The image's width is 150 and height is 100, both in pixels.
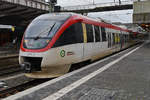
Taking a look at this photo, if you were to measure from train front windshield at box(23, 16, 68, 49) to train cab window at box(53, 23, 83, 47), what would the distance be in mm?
347

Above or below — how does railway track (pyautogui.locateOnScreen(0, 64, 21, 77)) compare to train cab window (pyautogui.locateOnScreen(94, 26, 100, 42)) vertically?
below

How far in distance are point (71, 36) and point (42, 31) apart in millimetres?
1180

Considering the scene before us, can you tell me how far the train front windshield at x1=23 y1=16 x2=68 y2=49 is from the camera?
7.06m

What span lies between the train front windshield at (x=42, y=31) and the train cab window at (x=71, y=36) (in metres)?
0.35

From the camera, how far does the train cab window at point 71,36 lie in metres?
7.20

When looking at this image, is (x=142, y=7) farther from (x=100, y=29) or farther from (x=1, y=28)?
(x=1, y=28)

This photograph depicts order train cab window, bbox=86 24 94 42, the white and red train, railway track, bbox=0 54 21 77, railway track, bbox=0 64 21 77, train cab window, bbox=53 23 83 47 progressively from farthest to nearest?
railway track, bbox=0 54 21 77, railway track, bbox=0 64 21 77, train cab window, bbox=86 24 94 42, train cab window, bbox=53 23 83 47, the white and red train

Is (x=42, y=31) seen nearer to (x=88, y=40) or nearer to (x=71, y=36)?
(x=71, y=36)

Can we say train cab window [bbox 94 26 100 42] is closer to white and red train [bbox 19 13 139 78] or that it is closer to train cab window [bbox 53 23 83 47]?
white and red train [bbox 19 13 139 78]

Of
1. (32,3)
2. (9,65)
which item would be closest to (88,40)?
(9,65)

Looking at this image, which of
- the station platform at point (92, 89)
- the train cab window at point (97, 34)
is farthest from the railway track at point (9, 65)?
the station platform at point (92, 89)

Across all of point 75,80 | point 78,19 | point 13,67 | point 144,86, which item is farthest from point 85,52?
point 13,67

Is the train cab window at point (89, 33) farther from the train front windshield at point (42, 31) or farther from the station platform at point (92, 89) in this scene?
the station platform at point (92, 89)

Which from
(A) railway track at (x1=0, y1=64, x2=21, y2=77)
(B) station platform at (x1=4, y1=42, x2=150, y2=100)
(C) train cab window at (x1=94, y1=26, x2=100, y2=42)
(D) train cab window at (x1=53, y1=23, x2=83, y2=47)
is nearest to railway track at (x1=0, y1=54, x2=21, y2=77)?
(A) railway track at (x1=0, y1=64, x2=21, y2=77)
